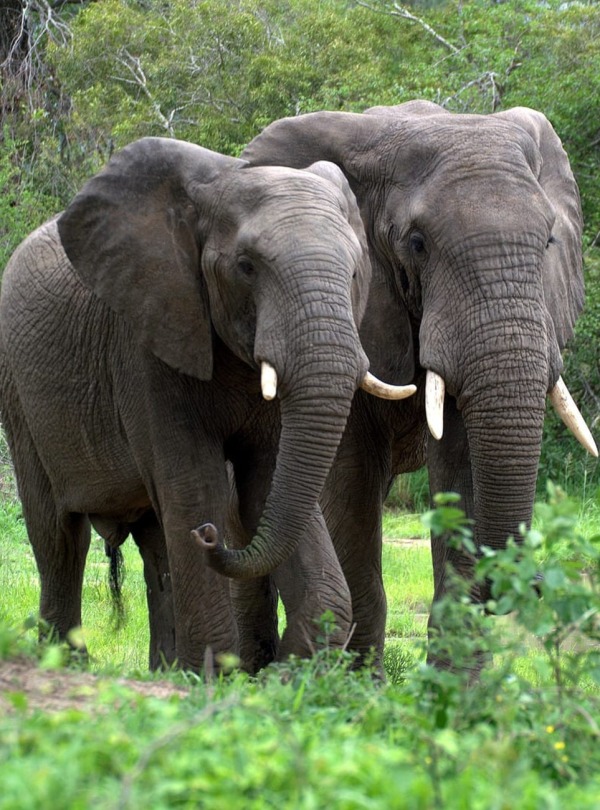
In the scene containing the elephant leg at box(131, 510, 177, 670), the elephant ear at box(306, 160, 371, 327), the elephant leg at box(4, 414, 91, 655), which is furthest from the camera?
the elephant leg at box(4, 414, 91, 655)

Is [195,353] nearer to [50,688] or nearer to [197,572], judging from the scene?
[197,572]

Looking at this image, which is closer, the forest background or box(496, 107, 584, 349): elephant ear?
box(496, 107, 584, 349): elephant ear

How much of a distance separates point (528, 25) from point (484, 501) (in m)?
9.99

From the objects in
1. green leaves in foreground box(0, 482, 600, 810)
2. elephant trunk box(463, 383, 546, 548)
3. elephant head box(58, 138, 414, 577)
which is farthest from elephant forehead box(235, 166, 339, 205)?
green leaves in foreground box(0, 482, 600, 810)

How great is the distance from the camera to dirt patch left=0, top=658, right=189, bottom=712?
135 inches

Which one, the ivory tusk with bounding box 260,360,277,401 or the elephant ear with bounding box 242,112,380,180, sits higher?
the elephant ear with bounding box 242,112,380,180

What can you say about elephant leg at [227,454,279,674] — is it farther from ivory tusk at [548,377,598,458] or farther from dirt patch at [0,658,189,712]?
dirt patch at [0,658,189,712]

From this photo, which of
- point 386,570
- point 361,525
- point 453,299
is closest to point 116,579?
point 361,525

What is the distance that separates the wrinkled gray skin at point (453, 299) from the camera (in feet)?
18.8

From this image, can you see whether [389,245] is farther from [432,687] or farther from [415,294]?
[432,687]

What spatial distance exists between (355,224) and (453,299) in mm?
479

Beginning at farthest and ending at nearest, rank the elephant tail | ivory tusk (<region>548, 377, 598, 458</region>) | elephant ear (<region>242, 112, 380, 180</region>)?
the elephant tail → elephant ear (<region>242, 112, 380, 180</region>) → ivory tusk (<region>548, 377, 598, 458</region>)

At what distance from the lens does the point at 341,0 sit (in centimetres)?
1800

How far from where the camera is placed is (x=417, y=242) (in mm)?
6031
